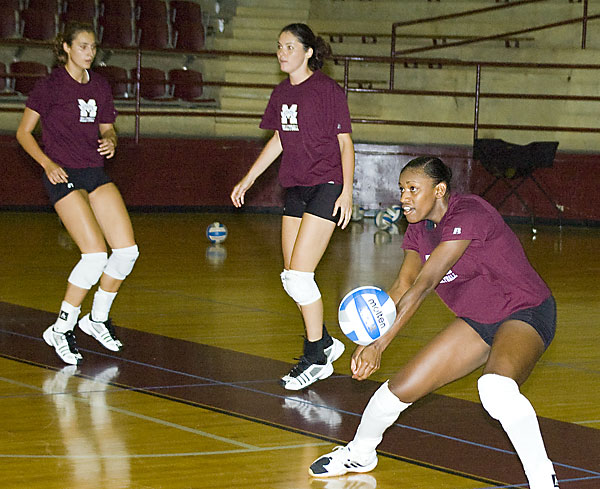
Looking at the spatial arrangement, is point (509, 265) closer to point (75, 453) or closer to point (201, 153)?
point (75, 453)

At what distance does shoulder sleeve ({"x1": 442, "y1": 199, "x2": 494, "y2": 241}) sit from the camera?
3.84m

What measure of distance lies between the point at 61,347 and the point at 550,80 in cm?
1148

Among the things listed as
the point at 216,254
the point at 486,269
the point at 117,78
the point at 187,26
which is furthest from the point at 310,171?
the point at 187,26

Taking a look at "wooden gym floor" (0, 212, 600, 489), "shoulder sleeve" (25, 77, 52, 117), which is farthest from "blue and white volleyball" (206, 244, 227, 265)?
"shoulder sleeve" (25, 77, 52, 117)

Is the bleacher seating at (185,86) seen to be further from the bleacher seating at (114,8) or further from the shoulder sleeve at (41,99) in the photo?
the shoulder sleeve at (41,99)

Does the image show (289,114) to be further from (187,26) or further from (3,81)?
(187,26)

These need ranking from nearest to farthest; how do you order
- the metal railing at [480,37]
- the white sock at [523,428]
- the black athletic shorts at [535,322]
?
1. the white sock at [523,428]
2. the black athletic shorts at [535,322]
3. the metal railing at [480,37]

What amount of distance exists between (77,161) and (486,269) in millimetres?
2834

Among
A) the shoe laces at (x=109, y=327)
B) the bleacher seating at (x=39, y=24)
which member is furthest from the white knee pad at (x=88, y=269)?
the bleacher seating at (x=39, y=24)

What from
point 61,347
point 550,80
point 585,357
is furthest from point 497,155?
point 61,347

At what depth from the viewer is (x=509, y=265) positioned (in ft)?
13.0

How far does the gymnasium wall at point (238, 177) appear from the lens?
14.3 m

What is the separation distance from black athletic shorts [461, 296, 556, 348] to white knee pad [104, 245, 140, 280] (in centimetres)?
262

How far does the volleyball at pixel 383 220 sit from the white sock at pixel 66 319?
814 centimetres
